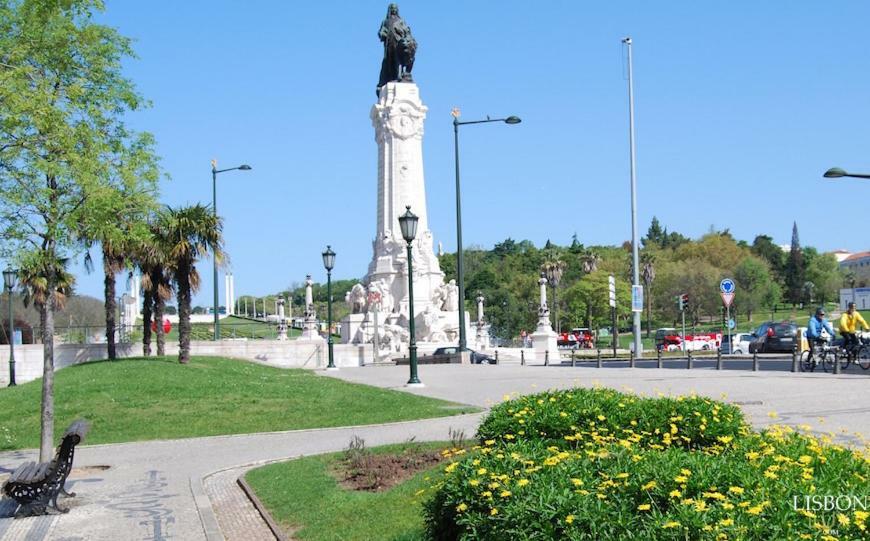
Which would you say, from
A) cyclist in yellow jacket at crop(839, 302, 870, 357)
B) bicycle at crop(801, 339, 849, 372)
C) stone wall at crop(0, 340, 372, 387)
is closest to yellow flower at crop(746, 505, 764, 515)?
cyclist in yellow jacket at crop(839, 302, 870, 357)

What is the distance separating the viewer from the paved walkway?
10.6 meters

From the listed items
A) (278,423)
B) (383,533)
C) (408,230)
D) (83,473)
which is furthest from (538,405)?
(408,230)

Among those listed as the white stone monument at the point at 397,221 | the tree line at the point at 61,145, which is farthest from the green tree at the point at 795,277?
the tree line at the point at 61,145

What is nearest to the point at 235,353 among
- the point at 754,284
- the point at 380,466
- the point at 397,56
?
the point at 397,56

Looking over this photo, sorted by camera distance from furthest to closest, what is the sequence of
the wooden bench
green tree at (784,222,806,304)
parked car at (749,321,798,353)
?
green tree at (784,222,806,304)
parked car at (749,321,798,353)
the wooden bench

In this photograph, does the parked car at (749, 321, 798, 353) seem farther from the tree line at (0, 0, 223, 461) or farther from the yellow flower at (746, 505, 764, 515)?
the yellow flower at (746, 505, 764, 515)

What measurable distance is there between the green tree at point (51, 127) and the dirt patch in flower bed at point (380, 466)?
494 cm

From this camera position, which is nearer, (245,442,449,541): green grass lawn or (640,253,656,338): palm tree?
(245,442,449,541): green grass lawn

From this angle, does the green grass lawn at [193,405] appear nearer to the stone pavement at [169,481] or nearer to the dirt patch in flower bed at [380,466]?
the stone pavement at [169,481]

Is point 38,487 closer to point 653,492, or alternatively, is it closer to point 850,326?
point 653,492

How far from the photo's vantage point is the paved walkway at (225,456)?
10.6 metres

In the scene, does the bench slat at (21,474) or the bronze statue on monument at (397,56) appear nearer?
the bench slat at (21,474)

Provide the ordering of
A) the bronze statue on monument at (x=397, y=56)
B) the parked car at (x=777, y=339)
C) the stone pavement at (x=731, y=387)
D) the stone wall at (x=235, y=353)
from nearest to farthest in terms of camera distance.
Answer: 1. the stone pavement at (x=731, y=387)
2. the stone wall at (x=235, y=353)
3. the parked car at (x=777, y=339)
4. the bronze statue on monument at (x=397, y=56)

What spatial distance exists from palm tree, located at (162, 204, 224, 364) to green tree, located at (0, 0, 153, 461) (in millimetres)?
18752
